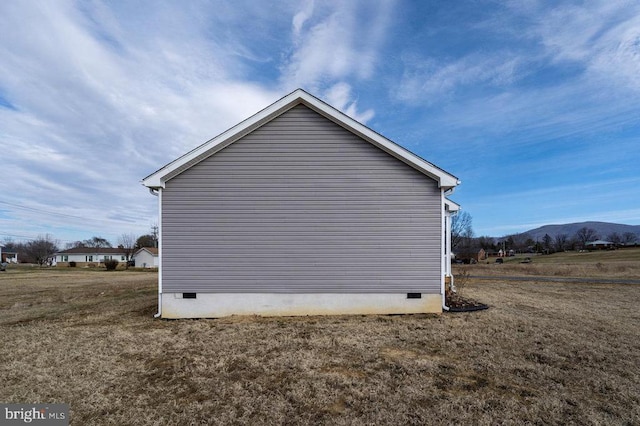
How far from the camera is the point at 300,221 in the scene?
8.98 m

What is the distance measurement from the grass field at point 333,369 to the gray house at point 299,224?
0.69 meters

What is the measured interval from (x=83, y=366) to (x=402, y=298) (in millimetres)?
7108

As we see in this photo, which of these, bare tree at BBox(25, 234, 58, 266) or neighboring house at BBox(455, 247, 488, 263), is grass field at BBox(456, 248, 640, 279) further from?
bare tree at BBox(25, 234, 58, 266)

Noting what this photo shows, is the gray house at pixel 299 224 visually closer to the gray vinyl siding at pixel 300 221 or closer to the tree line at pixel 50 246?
the gray vinyl siding at pixel 300 221

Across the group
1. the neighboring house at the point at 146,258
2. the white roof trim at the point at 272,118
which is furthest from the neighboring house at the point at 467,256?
the neighboring house at the point at 146,258

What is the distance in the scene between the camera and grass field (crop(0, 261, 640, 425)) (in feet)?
12.7

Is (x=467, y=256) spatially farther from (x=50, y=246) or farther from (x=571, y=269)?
(x=50, y=246)

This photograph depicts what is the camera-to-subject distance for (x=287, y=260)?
8.89m

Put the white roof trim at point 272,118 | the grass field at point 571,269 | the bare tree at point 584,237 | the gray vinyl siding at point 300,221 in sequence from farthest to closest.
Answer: the bare tree at point 584,237 < the grass field at point 571,269 < the gray vinyl siding at point 300,221 < the white roof trim at point 272,118

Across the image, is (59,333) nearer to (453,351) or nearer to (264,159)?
(264,159)

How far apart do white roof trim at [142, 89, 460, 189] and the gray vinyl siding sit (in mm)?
186

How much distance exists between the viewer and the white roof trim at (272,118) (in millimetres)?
8727

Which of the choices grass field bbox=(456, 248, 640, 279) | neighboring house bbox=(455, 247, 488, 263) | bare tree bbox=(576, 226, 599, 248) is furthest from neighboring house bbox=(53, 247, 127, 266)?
bare tree bbox=(576, 226, 599, 248)

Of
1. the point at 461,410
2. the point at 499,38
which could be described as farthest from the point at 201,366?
the point at 499,38
